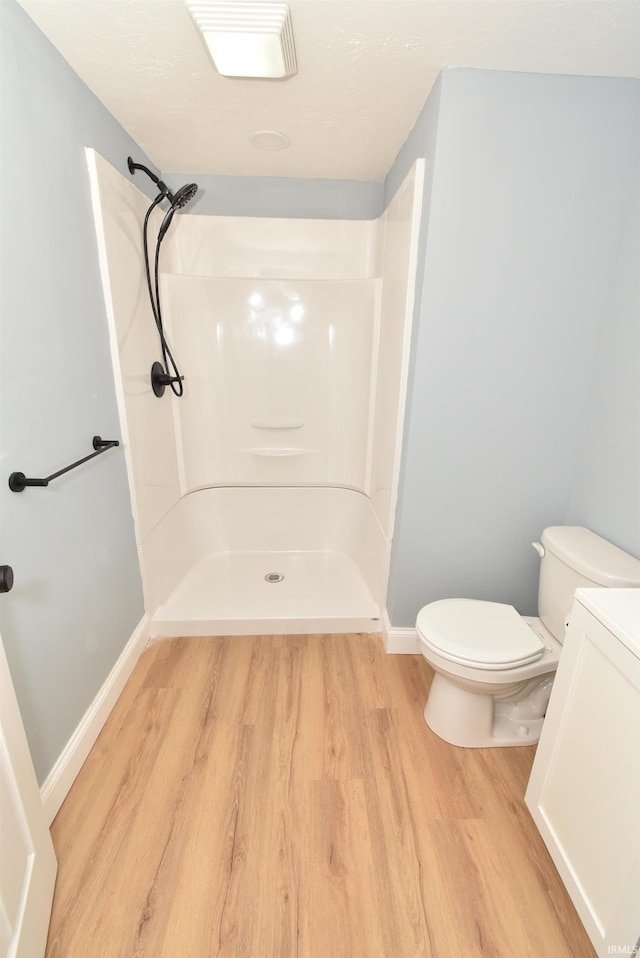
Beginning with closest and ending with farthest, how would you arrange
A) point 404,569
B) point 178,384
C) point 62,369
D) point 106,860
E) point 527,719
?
point 106,860, point 62,369, point 527,719, point 404,569, point 178,384

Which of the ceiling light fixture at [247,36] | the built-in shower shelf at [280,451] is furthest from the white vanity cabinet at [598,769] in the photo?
the built-in shower shelf at [280,451]

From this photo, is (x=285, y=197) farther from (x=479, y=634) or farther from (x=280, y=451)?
(x=479, y=634)

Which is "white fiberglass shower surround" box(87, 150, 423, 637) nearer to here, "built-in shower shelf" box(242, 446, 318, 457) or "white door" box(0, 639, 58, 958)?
"built-in shower shelf" box(242, 446, 318, 457)

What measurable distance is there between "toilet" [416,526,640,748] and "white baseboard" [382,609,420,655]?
34 cm

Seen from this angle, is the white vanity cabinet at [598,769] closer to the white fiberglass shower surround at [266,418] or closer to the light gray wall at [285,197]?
the white fiberglass shower surround at [266,418]

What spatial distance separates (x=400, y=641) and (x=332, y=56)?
213 centimetres

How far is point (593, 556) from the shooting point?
4.45 feet

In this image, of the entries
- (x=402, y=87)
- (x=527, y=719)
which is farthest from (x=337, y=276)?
(x=527, y=719)

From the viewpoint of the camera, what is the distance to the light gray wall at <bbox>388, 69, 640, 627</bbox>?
134 centimetres

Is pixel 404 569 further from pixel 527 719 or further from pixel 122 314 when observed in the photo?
pixel 122 314

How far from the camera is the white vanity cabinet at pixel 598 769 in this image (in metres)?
0.85

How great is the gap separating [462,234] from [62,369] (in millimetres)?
1383

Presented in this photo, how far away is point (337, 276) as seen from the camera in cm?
235

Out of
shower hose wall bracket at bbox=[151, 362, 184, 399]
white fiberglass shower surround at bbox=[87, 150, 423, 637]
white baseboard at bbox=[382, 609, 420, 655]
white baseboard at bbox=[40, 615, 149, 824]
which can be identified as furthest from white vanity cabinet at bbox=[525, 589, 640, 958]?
shower hose wall bracket at bbox=[151, 362, 184, 399]
